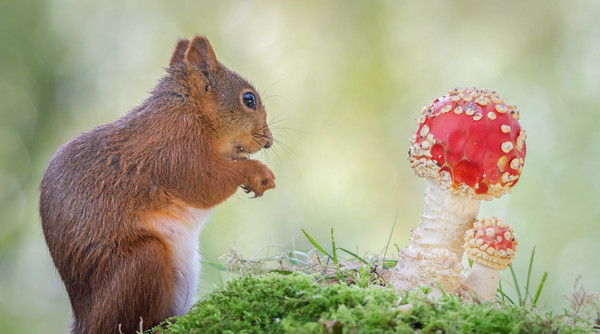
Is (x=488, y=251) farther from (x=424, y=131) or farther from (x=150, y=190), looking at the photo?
(x=150, y=190)

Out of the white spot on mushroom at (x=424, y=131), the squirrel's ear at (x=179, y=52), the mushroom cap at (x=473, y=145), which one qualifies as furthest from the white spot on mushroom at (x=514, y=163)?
the squirrel's ear at (x=179, y=52)

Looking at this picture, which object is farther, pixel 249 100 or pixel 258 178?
pixel 249 100

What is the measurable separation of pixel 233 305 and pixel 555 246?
5.52 meters

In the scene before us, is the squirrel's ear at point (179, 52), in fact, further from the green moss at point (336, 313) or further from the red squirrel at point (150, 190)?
the green moss at point (336, 313)

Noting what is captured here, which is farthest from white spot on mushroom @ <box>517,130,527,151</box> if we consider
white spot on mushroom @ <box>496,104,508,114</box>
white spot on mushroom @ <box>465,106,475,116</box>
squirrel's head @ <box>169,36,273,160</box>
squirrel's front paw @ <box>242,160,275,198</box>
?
squirrel's head @ <box>169,36,273,160</box>

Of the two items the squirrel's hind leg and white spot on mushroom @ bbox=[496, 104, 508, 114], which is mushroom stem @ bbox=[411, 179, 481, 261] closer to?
white spot on mushroom @ bbox=[496, 104, 508, 114]

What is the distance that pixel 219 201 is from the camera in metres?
2.81

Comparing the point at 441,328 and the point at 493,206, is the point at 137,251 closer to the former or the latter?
the point at 441,328

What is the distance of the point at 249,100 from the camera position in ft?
10.3

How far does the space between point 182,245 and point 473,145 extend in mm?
1459

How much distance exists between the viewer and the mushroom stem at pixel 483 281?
2221 millimetres

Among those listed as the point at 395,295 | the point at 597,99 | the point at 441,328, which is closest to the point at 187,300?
the point at 395,295

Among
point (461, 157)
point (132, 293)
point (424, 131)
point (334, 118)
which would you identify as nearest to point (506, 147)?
point (461, 157)

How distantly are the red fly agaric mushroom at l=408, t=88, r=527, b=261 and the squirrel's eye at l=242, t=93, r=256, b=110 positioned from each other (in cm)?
114
